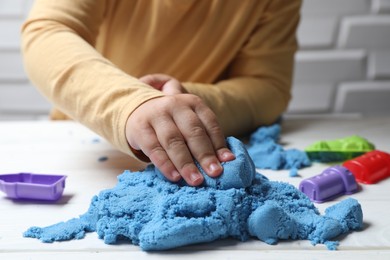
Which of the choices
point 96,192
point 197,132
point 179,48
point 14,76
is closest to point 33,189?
point 96,192

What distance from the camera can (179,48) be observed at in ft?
3.12

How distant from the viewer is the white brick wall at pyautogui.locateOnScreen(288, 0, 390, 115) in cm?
132

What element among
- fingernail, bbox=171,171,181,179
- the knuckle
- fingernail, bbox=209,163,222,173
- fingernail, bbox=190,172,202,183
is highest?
the knuckle

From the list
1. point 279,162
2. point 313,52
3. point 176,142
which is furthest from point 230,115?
point 313,52

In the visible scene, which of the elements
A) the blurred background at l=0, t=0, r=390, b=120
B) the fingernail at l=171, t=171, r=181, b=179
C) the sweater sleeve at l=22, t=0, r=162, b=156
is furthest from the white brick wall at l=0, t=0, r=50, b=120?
the fingernail at l=171, t=171, r=181, b=179

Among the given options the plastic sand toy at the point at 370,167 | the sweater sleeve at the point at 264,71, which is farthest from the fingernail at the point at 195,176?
the sweater sleeve at the point at 264,71

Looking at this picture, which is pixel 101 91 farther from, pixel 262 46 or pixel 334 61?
pixel 334 61

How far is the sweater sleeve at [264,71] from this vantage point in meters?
0.89

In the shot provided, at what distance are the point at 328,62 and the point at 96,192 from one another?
0.84m

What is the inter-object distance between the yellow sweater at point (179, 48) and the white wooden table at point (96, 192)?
0.07 metres

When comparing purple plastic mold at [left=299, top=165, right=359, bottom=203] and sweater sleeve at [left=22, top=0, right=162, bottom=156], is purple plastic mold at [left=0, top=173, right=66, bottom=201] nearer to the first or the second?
sweater sleeve at [left=22, top=0, right=162, bottom=156]

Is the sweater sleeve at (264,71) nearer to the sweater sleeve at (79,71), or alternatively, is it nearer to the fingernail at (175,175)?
the sweater sleeve at (79,71)

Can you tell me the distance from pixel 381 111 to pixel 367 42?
0.55 ft

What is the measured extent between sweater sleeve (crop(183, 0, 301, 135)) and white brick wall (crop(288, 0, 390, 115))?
33 centimetres
